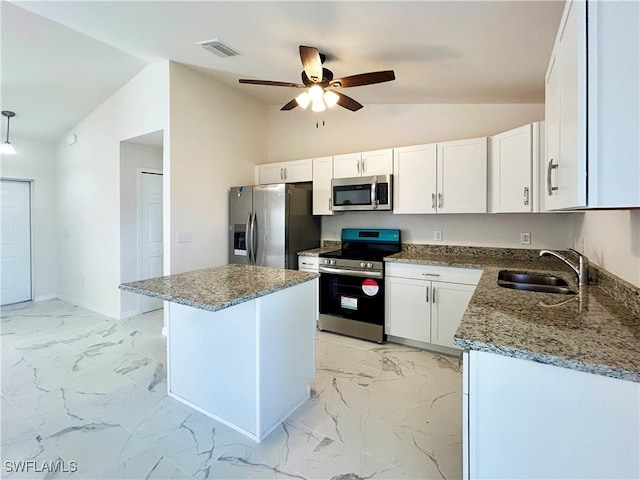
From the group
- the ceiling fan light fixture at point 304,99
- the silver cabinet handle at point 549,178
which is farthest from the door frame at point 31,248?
the silver cabinet handle at point 549,178

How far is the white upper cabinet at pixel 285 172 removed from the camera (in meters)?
4.03

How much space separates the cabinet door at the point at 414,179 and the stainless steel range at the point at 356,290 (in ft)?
1.68

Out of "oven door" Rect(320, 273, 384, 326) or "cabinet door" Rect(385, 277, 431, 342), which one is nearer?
"cabinet door" Rect(385, 277, 431, 342)

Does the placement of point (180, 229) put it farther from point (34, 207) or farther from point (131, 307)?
point (34, 207)

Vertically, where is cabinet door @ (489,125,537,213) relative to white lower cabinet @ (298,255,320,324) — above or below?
above

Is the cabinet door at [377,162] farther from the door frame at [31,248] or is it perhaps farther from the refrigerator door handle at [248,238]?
the door frame at [31,248]

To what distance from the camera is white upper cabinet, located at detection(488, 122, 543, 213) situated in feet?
8.49

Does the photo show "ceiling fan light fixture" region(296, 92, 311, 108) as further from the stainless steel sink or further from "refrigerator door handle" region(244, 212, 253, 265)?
the stainless steel sink

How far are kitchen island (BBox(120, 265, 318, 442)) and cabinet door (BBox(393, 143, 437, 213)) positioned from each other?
5.25 feet

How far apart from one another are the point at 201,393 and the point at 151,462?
1.54 feet

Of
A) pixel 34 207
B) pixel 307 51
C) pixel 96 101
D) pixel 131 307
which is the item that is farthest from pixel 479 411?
pixel 34 207

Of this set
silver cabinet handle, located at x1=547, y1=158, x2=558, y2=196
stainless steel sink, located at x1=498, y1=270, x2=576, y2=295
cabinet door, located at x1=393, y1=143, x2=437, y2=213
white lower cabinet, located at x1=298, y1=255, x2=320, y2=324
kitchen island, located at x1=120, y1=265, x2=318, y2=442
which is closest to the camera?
silver cabinet handle, located at x1=547, y1=158, x2=558, y2=196

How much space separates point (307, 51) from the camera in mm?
2113

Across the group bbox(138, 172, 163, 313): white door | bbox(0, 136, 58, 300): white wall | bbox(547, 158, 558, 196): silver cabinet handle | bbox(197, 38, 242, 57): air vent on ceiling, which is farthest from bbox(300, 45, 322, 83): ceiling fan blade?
bbox(0, 136, 58, 300): white wall
